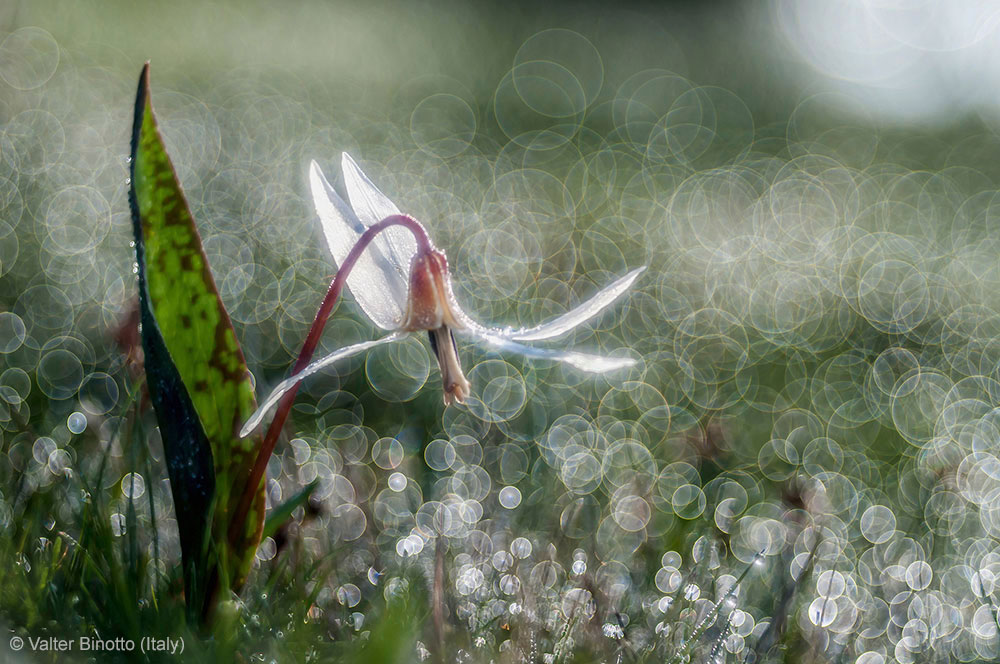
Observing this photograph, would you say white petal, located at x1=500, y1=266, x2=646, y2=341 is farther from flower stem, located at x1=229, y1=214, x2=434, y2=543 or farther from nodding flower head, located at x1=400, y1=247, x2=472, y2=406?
flower stem, located at x1=229, y1=214, x2=434, y2=543

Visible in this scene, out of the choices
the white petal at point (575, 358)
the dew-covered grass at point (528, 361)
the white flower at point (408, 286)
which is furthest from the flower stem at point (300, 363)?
the white petal at point (575, 358)

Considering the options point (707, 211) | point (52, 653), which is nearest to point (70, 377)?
point (52, 653)

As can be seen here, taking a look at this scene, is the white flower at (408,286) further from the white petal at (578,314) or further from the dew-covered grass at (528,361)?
the dew-covered grass at (528,361)

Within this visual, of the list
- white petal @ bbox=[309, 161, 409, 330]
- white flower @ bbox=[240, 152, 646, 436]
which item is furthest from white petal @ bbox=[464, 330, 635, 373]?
white petal @ bbox=[309, 161, 409, 330]

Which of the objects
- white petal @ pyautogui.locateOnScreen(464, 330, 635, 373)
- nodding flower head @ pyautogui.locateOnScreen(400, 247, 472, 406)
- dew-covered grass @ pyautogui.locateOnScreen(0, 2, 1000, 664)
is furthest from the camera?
dew-covered grass @ pyautogui.locateOnScreen(0, 2, 1000, 664)

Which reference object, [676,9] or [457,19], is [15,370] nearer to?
[457,19]

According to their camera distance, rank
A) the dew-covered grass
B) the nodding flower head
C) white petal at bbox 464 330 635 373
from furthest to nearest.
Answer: the dew-covered grass < the nodding flower head < white petal at bbox 464 330 635 373

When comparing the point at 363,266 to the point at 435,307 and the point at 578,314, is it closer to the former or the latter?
the point at 435,307
